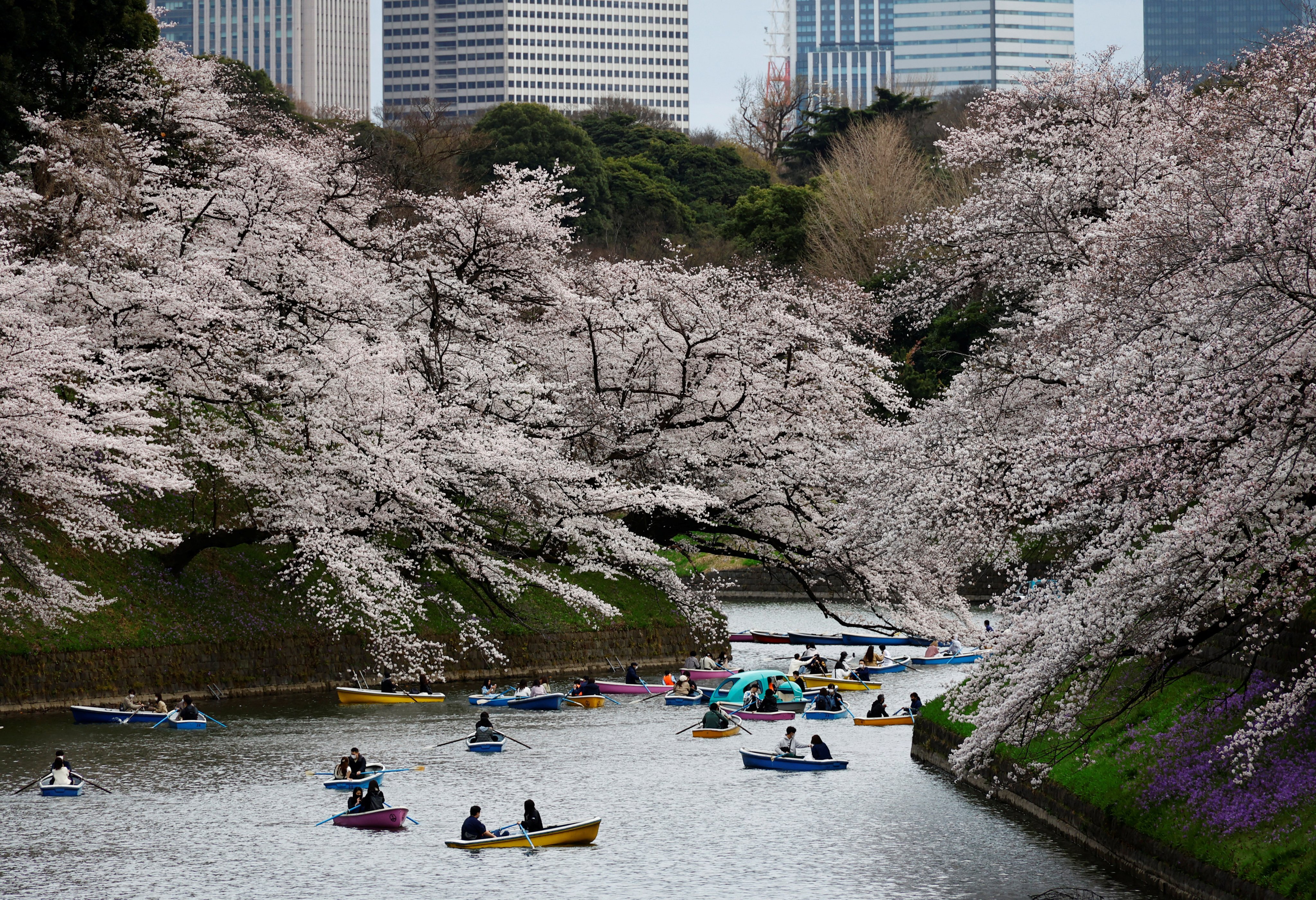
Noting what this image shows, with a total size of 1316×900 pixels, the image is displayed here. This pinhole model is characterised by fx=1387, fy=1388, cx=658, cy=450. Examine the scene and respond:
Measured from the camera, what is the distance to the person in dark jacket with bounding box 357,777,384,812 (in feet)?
73.0

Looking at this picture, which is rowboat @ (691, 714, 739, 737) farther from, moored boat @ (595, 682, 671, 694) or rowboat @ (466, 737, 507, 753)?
moored boat @ (595, 682, 671, 694)

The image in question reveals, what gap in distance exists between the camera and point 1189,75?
130 ft

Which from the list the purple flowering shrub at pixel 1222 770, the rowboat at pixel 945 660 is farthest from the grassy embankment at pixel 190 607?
the purple flowering shrub at pixel 1222 770

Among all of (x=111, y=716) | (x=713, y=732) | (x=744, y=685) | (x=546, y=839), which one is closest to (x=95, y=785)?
(x=111, y=716)

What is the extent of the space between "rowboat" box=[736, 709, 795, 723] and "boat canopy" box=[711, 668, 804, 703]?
0.84 meters

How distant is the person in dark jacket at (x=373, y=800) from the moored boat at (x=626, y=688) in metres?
14.7

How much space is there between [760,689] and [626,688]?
11.7 ft

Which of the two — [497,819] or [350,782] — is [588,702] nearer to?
[350,782]

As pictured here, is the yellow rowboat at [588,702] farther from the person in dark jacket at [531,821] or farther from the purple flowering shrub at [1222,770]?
the purple flowering shrub at [1222,770]

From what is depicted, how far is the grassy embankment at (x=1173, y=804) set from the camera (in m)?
15.0

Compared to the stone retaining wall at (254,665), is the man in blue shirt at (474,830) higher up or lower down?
lower down

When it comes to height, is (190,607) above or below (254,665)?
above

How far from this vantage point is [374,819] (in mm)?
22203

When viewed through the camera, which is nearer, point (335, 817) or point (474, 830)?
point (474, 830)
